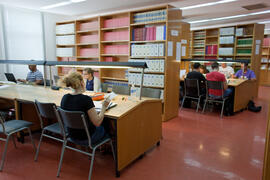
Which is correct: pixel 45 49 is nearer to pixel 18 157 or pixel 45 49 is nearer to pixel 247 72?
pixel 18 157

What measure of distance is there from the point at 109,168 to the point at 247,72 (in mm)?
5307

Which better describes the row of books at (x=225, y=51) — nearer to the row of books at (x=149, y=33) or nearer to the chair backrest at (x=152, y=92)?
the row of books at (x=149, y=33)

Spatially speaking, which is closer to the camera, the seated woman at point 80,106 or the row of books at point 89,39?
the seated woman at point 80,106

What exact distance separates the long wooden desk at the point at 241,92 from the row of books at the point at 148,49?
1923 mm

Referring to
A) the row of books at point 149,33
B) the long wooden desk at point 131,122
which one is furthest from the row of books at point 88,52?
the long wooden desk at point 131,122

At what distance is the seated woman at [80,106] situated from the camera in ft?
7.13

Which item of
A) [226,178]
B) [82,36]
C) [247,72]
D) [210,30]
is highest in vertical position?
[210,30]

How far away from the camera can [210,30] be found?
873 cm

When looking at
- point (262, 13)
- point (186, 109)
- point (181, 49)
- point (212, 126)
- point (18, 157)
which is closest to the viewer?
point (18, 157)

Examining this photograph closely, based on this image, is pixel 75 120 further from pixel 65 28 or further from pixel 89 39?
pixel 65 28

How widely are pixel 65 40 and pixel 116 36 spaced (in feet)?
6.82

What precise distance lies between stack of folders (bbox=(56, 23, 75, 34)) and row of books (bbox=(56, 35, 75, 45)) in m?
0.15

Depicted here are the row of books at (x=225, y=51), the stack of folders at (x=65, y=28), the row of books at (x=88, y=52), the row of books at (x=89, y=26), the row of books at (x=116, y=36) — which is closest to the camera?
the row of books at (x=116, y=36)

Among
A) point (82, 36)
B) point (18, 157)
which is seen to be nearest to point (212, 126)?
point (18, 157)
